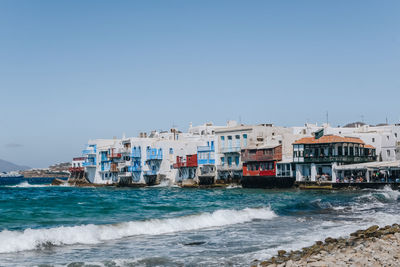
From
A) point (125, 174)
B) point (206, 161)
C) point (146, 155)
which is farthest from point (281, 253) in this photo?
point (125, 174)

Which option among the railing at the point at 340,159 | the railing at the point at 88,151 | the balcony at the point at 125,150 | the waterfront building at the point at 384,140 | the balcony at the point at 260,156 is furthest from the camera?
the railing at the point at 88,151

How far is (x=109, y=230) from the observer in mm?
24234

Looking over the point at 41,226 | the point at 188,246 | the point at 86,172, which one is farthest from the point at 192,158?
the point at 188,246

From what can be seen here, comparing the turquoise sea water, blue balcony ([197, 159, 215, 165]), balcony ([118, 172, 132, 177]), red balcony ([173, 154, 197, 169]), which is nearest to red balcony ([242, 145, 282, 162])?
blue balcony ([197, 159, 215, 165])

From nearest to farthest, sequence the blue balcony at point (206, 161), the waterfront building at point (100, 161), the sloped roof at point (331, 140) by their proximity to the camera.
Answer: the sloped roof at point (331, 140), the blue balcony at point (206, 161), the waterfront building at point (100, 161)

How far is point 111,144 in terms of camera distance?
302 ft

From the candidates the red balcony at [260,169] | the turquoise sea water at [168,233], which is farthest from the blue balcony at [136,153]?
the turquoise sea water at [168,233]

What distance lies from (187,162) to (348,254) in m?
60.7

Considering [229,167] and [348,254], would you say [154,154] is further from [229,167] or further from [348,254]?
[348,254]

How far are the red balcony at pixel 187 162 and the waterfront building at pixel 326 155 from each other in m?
18.2

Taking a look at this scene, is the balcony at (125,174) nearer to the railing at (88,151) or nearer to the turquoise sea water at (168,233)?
the railing at (88,151)

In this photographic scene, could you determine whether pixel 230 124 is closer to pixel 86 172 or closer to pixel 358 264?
pixel 86 172

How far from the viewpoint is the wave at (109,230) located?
20.7 m

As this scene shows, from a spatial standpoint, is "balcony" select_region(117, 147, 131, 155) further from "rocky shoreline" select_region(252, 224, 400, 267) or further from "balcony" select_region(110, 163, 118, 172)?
"rocky shoreline" select_region(252, 224, 400, 267)
